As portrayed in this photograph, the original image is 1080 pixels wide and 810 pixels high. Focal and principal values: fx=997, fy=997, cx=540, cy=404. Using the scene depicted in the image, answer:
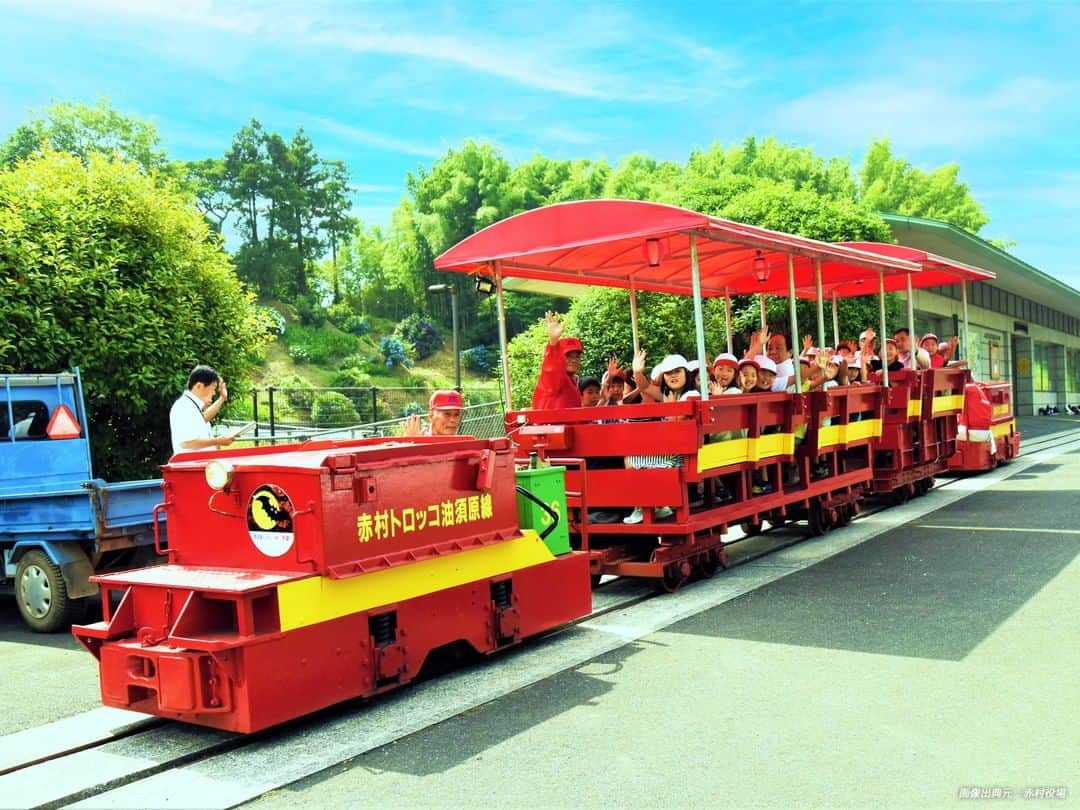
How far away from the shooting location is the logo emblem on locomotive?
5.16 meters

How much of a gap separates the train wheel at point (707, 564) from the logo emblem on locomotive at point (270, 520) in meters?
4.22

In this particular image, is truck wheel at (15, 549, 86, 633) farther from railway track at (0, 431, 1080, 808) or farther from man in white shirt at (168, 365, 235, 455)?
railway track at (0, 431, 1080, 808)

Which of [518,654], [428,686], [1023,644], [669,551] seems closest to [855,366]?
[669,551]

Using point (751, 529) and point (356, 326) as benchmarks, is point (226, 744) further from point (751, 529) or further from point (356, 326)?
point (356, 326)

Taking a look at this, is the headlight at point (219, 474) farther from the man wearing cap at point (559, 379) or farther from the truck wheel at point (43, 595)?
the man wearing cap at point (559, 379)

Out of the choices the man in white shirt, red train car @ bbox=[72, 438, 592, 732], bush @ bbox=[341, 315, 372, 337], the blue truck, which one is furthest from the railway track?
bush @ bbox=[341, 315, 372, 337]

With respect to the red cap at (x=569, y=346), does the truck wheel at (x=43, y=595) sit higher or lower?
lower

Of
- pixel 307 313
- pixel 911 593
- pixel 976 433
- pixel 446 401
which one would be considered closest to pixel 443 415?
pixel 446 401

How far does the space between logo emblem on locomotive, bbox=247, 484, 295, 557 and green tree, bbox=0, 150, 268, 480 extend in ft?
20.4

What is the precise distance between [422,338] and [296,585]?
219 feet

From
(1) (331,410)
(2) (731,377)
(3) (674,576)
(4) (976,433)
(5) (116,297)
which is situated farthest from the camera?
(1) (331,410)

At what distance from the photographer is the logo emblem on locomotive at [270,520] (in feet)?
16.9

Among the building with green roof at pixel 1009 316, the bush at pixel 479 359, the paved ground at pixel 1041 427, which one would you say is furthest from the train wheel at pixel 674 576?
the bush at pixel 479 359

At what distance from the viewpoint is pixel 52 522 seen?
7.85m
